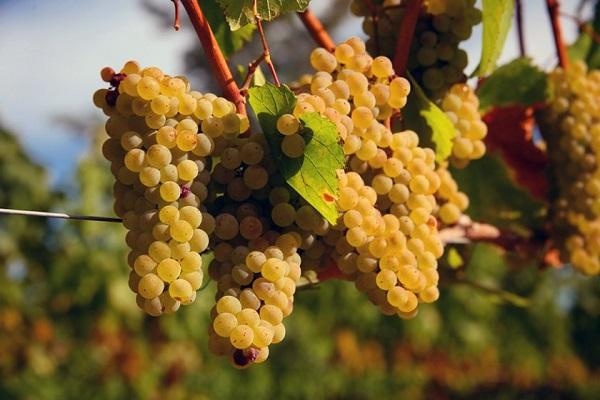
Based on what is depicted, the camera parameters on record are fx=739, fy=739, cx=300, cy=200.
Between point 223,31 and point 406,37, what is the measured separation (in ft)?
0.73

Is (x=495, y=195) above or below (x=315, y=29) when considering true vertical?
below

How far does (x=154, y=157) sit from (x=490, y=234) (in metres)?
0.52

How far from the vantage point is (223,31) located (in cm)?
84

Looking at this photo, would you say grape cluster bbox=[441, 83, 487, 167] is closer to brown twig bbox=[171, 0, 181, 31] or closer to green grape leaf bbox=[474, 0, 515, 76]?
green grape leaf bbox=[474, 0, 515, 76]

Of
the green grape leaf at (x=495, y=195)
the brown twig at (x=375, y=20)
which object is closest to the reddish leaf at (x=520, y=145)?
the green grape leaf at (x=495, y=195)

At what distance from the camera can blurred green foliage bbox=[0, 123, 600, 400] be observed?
305cm

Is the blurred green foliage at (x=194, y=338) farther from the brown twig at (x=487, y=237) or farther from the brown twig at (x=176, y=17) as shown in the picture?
the brown twig at (x=176, y=17)

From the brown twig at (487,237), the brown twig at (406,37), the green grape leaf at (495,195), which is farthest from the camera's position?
the green grape leaf at (495,195)

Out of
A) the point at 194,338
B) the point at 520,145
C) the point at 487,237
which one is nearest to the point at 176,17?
the point at 487,237

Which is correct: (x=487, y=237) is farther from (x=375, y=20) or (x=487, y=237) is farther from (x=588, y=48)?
(x=588, y=48)

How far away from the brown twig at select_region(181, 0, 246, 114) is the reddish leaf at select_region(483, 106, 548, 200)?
21.1 inches

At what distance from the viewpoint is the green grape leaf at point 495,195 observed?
3.55ft

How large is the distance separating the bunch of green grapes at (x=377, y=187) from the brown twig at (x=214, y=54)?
0.05 m

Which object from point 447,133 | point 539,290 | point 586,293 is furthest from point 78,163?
point 586,293
